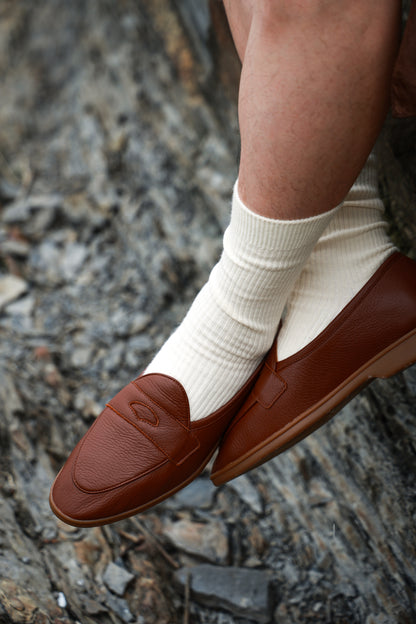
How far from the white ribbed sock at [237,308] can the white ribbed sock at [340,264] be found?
5 centimetres

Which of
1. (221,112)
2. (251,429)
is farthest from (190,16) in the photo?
(251,429)

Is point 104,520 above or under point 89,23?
under

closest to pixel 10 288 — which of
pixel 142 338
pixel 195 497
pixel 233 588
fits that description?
pixel 142 338

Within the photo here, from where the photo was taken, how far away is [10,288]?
1.79 meters

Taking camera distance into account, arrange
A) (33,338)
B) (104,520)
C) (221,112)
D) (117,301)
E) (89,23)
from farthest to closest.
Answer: (89,23) → (221,112) → (117,301) → (33,338) → (104,520)

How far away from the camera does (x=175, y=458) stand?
2.88ft

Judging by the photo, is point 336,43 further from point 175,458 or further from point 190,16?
point 190,16

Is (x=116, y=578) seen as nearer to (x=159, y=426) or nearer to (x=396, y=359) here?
(x=159, y=426)

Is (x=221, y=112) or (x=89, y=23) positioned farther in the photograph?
(x=89, y=23)

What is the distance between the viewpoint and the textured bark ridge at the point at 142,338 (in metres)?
1.00

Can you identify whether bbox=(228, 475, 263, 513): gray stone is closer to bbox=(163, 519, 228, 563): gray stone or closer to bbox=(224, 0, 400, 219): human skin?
bbox=(163, 519, 228, 563): gray stone

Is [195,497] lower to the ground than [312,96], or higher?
lower

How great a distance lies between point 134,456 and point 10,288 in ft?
3.68

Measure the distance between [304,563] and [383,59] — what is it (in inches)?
35.8
